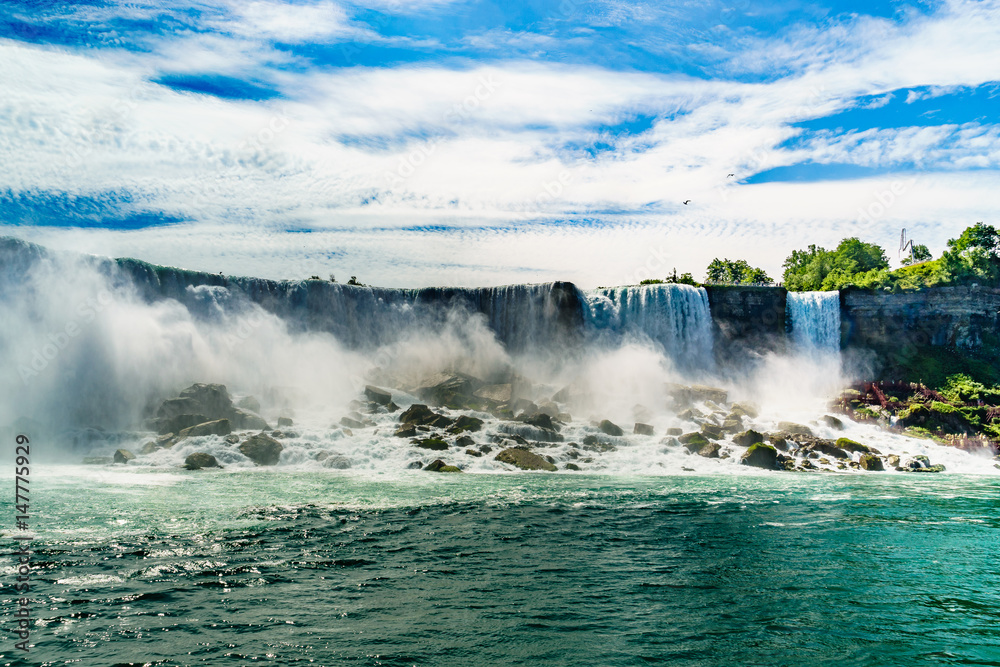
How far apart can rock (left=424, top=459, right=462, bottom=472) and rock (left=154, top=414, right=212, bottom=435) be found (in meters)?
9.33

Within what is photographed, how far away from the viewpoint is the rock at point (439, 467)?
771 inches

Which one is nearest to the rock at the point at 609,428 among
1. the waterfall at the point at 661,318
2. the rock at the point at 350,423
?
the rock at the point at 350,423

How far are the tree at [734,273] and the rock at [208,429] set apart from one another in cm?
4901

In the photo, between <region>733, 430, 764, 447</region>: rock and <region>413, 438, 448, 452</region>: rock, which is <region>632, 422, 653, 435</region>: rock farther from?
<region>413, 438, 448, 452</region>: rock

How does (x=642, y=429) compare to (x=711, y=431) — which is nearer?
(x=711, y=431)

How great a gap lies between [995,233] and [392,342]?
3556 cm

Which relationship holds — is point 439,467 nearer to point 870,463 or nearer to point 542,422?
point 542,422

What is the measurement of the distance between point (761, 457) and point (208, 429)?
66.5 ft

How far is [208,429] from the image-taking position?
21891mm

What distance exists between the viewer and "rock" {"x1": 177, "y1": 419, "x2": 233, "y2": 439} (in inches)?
851

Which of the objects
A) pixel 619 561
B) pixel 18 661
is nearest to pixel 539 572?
pixel 619 561

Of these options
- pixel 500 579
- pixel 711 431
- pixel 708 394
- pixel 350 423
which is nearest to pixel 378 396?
pixel 350 423

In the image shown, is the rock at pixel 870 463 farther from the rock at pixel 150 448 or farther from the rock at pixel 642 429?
the rock at pixel 150 448

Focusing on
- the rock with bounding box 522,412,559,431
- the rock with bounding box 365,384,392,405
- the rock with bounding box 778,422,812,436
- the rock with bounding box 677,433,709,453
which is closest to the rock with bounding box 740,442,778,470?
the rock with bounding box 677,433,709,453
